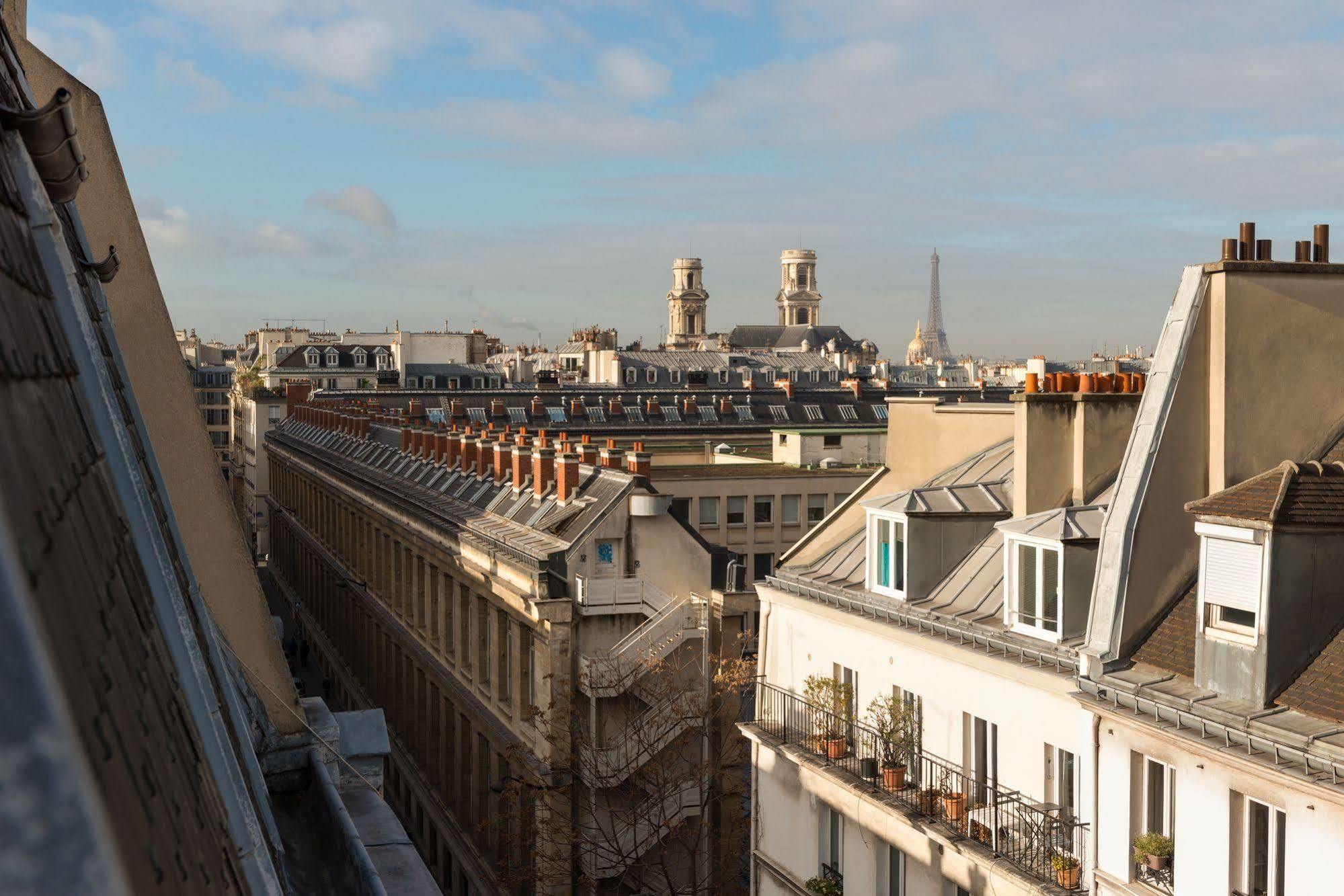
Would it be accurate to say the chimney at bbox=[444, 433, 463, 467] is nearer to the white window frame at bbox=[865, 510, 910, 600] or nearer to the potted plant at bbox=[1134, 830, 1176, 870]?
the white window frame at bbox=[865, 510, 910, 600]

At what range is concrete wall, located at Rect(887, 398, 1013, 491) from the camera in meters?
25.2

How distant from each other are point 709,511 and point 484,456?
9781 mm

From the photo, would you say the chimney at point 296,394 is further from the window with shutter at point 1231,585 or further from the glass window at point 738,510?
the window with shutter at point 1231,585

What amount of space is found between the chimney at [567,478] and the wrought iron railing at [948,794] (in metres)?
15.7

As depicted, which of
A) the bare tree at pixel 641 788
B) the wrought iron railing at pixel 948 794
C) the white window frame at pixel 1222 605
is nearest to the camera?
the white window frame at pixel 1222 605

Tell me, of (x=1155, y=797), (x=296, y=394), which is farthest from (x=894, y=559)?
(x=296, y=394)

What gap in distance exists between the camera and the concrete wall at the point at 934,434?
82.8 feet

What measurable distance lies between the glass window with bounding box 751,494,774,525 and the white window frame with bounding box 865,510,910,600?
31.8 meters

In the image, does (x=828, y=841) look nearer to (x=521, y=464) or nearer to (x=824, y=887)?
(x=824, y=887)

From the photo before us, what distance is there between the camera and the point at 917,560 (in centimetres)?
2177

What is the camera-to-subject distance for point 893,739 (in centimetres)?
2084

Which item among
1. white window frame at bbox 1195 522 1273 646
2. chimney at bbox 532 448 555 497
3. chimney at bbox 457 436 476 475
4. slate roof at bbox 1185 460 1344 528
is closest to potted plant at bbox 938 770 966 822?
white window frame at bbox 1195 522 1273 646

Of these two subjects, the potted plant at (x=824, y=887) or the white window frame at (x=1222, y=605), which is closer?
the white window frame at (x=1222, y=605)

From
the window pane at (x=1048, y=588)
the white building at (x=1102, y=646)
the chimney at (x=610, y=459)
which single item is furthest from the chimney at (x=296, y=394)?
the window pane at (x=1048, y=588)
